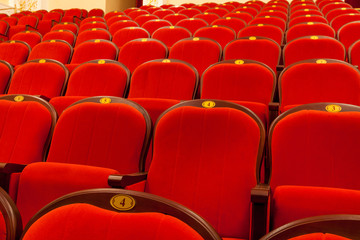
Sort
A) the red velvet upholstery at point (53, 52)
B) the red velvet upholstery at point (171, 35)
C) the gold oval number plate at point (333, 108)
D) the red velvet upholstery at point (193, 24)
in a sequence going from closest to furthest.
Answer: the gold oval number plate at point (333, 108) → the red velvet upholstery at point (53, 52) → the red velvet upholstery at point (171, 35) → the red velvet upholstery at point (193, 24)

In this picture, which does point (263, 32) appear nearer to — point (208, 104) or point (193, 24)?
point (193, 24)

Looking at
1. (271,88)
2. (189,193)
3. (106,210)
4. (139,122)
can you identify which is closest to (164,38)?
(271,88)

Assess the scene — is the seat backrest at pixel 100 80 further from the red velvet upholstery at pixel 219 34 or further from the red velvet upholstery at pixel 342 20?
the red velvet upholstery at pixel 342 20

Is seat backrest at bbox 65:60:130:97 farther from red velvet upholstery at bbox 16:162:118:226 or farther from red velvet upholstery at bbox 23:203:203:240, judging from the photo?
red velvet upholstery at bbox 23:203:203:240

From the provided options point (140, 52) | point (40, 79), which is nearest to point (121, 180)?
point (40, 79)

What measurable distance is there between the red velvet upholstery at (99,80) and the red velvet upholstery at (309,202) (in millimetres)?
484

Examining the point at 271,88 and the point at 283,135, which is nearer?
the point at 283,135

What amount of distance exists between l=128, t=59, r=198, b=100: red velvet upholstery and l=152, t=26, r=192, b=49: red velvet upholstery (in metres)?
0.46

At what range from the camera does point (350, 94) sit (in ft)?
2.19

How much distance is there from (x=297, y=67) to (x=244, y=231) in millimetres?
384

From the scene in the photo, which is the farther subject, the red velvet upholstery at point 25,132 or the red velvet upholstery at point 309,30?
the red velvet upholstery at point 309,30

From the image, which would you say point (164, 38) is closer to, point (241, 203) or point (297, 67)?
point (297, 67)

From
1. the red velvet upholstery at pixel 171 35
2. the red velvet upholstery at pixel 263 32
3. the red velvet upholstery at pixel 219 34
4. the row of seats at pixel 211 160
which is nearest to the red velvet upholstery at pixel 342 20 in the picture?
the red velvet upholstery at pixel 263 32

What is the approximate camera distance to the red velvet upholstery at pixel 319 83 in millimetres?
673
